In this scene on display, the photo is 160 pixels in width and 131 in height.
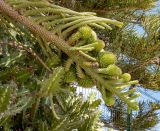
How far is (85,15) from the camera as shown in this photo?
972mm

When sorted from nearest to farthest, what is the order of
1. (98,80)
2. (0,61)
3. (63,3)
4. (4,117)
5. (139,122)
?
(98,80) < (4,117) < (0,61) < (63,3) < (139,122)

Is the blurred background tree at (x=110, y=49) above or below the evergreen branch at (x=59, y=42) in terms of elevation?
below

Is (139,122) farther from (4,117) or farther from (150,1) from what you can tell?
(4,117)

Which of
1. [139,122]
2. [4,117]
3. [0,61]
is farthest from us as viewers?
[139,122]

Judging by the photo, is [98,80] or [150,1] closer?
[98,80]

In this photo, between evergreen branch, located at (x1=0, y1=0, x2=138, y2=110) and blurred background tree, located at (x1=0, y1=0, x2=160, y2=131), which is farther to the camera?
blurred background tree, located at (x1=0, y1=0, x2=160, y2=131)

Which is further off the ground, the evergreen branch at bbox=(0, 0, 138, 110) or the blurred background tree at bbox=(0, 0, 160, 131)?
the evergreen branch at bbox=(0, 0, 138, 110)

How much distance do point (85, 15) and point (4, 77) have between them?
0.63 m

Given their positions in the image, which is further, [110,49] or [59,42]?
[110,49]

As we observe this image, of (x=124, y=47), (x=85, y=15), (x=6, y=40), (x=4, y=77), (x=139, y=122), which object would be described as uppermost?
(x=85, y=15)

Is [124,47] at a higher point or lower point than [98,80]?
lower

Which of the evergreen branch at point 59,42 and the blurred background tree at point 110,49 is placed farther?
the blurred background tree at point 110,49

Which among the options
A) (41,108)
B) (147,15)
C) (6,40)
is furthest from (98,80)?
(147,15)

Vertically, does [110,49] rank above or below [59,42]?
below
